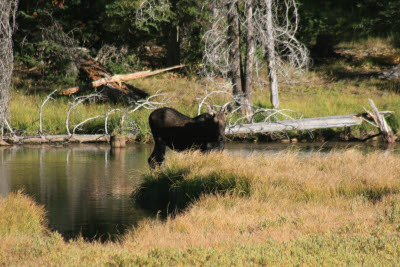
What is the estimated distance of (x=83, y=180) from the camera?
12.6 m

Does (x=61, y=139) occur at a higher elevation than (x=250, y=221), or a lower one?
lower

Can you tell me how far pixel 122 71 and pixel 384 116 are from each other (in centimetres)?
1545

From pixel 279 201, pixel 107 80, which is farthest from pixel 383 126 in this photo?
pixel 279 201

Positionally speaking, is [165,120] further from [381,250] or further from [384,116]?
[384,116]

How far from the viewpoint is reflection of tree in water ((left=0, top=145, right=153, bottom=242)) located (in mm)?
8758

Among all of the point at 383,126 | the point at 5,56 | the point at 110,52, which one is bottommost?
the point at 383,126

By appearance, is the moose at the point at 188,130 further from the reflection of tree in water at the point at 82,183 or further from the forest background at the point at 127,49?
the forest background at the point at 127,49

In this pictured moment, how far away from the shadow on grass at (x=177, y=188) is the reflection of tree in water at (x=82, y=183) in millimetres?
406

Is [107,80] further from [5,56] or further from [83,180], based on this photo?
[83,180]

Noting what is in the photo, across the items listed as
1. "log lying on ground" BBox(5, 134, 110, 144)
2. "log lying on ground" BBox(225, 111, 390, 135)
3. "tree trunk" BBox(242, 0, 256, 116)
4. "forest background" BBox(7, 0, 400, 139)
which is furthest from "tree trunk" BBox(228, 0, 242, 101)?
"log lying on ground" BBox(5, 134, 110, 144)

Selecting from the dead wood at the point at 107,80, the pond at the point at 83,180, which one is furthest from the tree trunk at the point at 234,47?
the dead wood at the point at 107,80

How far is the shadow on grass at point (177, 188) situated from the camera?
9406mm

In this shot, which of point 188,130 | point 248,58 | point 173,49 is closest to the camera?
point 188,130

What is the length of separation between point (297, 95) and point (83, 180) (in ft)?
57.0
